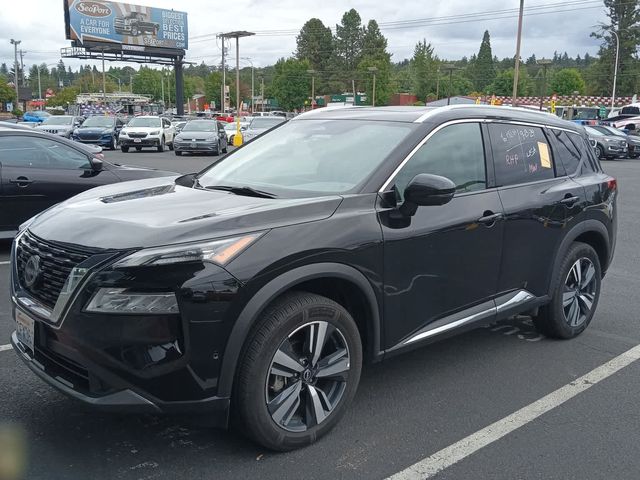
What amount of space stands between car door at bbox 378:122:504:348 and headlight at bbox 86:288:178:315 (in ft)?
4.11

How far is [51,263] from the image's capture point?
3.04 meters

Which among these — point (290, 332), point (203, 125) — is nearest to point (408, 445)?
point (290, 332)

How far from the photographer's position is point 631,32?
266 feet

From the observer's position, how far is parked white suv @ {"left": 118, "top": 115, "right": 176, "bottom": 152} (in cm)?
2764

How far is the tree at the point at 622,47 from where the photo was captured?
80875 mm

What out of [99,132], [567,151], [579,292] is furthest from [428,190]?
[99,132]

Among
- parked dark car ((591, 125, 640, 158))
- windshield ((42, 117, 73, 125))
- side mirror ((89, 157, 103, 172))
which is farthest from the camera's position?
parked dark car ((591, 125, 640, 158))

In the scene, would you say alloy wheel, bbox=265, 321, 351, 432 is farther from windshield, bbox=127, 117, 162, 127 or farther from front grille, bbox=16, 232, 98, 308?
windshield, bbox=127, 117, 162, 127

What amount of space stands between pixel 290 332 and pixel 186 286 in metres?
0.60

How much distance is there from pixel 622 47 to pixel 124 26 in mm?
61229

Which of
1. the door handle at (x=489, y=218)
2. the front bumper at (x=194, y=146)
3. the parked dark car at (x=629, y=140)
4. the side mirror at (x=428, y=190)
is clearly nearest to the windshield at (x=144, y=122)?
the front bumper at (x=194, y=146)

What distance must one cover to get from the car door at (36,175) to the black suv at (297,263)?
3656 millimetres

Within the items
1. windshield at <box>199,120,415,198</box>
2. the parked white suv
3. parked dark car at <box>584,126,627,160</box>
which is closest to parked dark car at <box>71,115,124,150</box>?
the parked white suv

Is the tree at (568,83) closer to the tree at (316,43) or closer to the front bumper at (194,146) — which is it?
the tree at (316,43)
